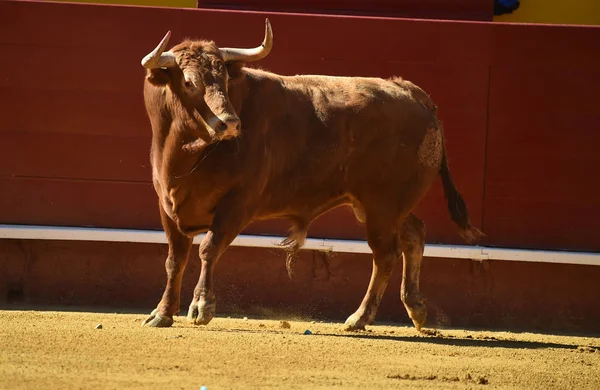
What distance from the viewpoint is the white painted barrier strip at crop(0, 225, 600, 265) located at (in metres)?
7.74

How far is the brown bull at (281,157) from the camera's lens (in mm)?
6160

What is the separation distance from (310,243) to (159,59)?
2.09 meters

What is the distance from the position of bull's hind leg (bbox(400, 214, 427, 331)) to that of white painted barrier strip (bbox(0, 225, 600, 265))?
617 millimetres

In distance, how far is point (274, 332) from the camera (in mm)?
6375

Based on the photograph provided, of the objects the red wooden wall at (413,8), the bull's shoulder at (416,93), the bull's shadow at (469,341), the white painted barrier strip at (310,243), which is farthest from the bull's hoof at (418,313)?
the red wooden wall at (413,8)

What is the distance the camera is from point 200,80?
6105 millimetres

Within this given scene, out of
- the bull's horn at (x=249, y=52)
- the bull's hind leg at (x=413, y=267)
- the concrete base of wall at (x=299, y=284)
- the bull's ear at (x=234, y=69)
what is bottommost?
the concrete base of wall at (x=299, y=284)

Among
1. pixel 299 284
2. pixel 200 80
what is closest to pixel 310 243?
pixel 299 284

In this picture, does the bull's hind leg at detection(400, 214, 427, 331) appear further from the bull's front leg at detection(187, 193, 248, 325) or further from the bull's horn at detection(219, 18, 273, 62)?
the bull's horn at detection(219, 18, 273, 62)

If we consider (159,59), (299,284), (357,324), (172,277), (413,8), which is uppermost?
(159,59)

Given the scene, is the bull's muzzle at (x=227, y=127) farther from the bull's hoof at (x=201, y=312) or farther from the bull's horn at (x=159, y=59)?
the bull's hoof at (x=201, y=312)

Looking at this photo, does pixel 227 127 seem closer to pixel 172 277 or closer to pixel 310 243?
pixel 172 277

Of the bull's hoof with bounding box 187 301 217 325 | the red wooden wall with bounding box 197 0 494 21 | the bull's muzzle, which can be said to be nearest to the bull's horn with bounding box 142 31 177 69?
the bull's muzzle

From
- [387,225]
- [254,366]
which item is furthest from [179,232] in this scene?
[254,366]
